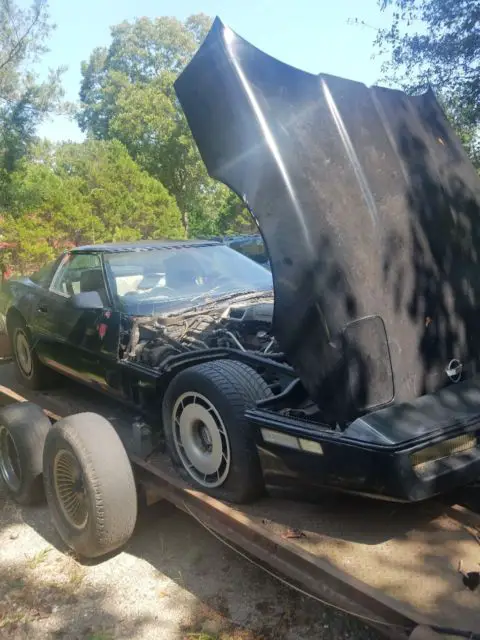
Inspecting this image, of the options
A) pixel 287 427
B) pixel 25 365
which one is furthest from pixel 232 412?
pixel 25 365

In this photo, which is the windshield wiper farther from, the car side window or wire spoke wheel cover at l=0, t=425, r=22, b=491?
wire spoke wheel cover at l=0, t=425, r=22, b=491

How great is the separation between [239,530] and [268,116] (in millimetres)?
1927

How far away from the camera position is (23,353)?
5766mm

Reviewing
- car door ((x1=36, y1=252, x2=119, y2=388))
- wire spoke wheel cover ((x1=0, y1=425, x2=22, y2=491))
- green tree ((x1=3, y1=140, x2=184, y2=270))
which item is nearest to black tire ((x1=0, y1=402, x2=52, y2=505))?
wire spoke wheel cover ((x1=0, y1=425, x2=22, y2=491))

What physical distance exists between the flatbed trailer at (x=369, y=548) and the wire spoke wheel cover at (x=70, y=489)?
1.24 ft

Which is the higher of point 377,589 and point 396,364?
point 396,364

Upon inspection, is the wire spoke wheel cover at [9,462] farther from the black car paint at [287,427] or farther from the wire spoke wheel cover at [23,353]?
the wire spoke wheel cover at [23,353]

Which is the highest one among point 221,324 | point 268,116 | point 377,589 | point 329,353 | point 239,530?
point 268,116

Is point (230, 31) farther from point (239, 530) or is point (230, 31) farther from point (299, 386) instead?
point (239, 530)

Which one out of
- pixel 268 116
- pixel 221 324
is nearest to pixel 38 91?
pixel 221 324

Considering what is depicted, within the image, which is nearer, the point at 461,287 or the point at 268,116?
the point at 268,116

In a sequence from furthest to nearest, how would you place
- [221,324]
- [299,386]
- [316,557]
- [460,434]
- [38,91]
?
1. [38,91]
2. [221,324]
3. [299,386]
4. [460,434]
5. [316,557]

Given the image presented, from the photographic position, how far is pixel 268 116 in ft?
8.49

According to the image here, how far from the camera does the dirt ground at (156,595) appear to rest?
271 centimetres
